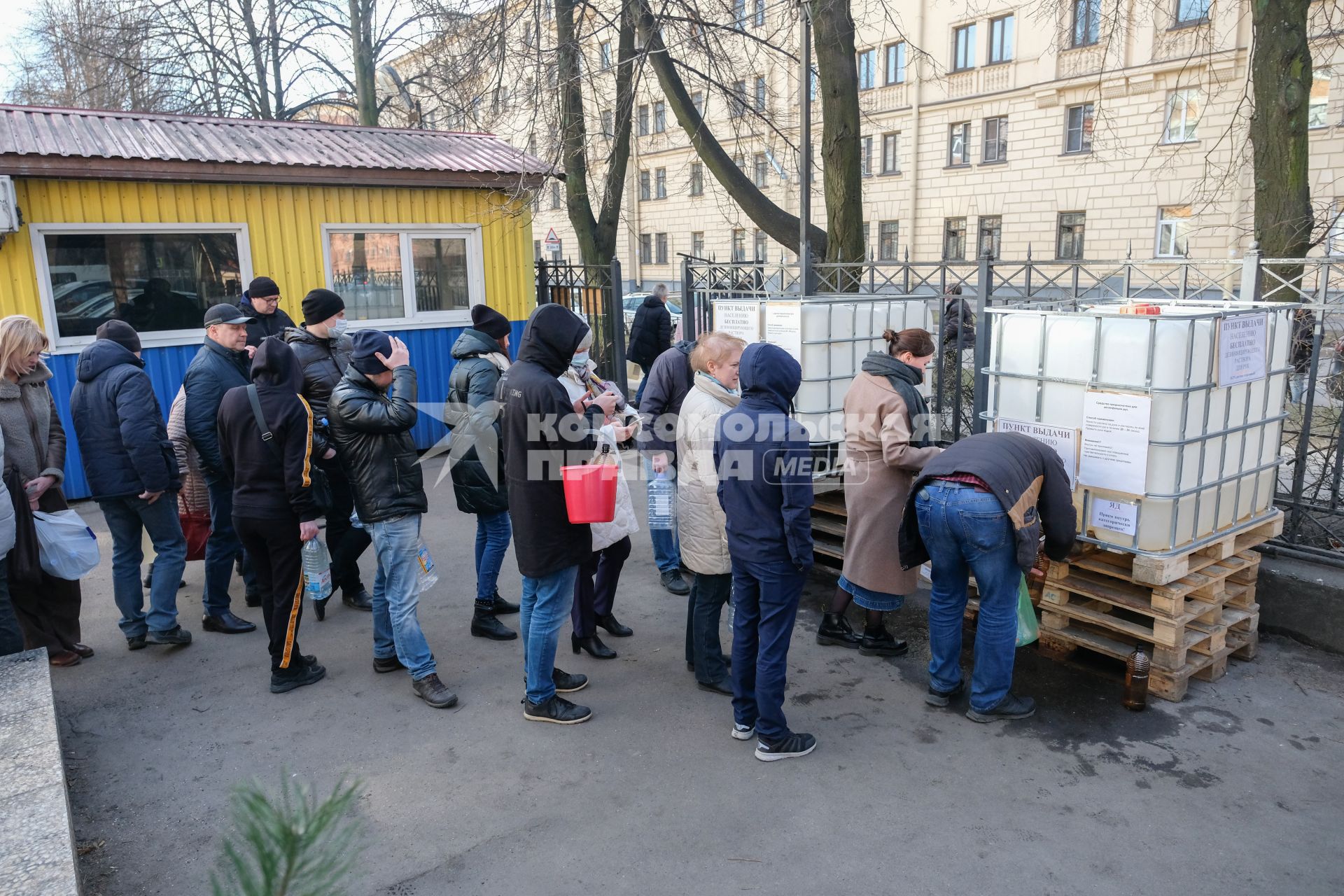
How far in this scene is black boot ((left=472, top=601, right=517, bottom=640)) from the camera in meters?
5.12

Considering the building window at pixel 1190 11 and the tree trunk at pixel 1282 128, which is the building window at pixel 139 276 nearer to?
the tree trunk at pixel 1282 128

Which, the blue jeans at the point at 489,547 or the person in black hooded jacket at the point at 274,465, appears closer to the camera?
the person in black hooded jacket at the point at 274,465

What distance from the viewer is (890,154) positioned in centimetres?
2988

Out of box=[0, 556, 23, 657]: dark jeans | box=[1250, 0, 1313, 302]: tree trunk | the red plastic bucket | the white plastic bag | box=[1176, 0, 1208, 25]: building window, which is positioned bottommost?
box=[0, 556, 23, 657]: dark jeans

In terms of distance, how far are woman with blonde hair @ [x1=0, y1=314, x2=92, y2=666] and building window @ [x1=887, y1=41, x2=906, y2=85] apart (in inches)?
1142

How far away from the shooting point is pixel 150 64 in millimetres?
16453

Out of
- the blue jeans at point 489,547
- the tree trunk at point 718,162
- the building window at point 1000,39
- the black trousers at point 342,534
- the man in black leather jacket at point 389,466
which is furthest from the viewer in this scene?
the building window at point 1000,39

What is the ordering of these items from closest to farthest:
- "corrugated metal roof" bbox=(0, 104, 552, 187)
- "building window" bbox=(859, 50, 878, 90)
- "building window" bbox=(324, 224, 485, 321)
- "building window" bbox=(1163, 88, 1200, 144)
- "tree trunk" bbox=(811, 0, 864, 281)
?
"corrugated metal roof" bbox=(0, 104, 552, 187) → "tree trunk" bbox=(811, 0, 864, 281) → "building window" bbox=(324, 224, 485, 321) → "building window" bbox=(1163, 88, 1200, 144) → "building window" bbox=(859, 50, 878, 90)

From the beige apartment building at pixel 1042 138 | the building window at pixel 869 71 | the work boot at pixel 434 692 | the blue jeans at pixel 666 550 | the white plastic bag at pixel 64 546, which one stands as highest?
the building window at pixel 869 71

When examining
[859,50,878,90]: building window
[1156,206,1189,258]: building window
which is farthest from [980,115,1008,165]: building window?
[1156,206,1189,258]: building window

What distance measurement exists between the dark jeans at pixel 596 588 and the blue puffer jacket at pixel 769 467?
48.5 inches

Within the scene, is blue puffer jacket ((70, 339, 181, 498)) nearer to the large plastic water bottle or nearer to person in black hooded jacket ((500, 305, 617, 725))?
person in black hooded jacket ((500, 305, 617, 725))

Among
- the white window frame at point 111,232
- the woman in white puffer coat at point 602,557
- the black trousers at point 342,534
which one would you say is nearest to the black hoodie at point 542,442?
the woman in white puffer coat at point 602,557

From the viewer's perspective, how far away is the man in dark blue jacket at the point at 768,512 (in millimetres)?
3584
